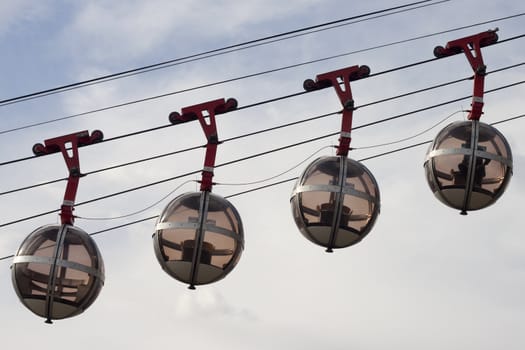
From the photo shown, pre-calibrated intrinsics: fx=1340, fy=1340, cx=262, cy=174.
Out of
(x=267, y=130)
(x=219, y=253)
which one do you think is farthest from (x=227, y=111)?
(x=219, y=253)

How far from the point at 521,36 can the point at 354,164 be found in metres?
4.37

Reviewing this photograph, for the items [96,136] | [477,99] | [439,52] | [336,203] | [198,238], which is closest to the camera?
[198,238]

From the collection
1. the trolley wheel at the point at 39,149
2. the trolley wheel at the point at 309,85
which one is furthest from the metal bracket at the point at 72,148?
the trolley wheel at the point at 309,85

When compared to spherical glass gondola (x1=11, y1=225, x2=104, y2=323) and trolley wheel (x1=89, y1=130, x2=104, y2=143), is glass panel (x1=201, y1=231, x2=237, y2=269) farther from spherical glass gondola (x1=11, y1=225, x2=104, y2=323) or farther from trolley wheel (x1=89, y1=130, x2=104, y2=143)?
trolley wheel (x1=89, y1=130, x2=104, y2=143)

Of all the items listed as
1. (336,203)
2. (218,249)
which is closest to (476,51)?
(336,203)

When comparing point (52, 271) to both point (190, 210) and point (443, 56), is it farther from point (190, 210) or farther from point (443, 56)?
point (443, 56)

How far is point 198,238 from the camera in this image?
1956cm

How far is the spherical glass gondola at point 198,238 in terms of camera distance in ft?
64.3

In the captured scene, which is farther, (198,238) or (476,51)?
(476,51)

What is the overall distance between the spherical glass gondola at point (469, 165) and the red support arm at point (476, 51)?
1.92ft

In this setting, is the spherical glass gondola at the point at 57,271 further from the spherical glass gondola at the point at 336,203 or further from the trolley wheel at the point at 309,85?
the trolley wheel at the point at 309,85

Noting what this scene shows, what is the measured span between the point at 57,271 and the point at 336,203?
4253mm

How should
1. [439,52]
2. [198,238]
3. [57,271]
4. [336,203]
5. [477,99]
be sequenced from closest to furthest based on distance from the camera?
[198,238]
[336,203]
[57,271]
[477,99]
[439,52]

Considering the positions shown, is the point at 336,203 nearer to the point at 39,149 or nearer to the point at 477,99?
the point at 477,99
